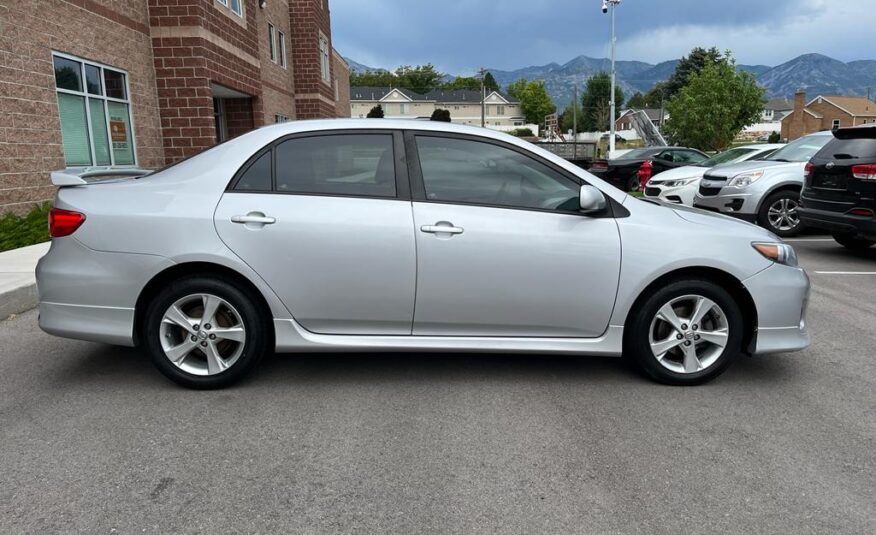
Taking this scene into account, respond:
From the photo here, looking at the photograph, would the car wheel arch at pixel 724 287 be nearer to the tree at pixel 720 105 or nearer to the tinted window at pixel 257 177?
A: the tinted window at pixel 257 177

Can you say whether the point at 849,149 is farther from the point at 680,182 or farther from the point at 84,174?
the point at 84,174

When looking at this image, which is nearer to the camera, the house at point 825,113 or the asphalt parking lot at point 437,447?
the asphalt parking lot at point 437,447

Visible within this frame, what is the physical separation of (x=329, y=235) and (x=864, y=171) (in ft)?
23.3

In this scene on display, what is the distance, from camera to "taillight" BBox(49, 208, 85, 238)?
378cm

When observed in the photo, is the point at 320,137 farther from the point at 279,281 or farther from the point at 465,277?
the point at 465,277

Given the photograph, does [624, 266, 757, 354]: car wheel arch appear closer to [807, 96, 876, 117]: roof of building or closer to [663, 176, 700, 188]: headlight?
[663, 176, 700, 188]: headlight

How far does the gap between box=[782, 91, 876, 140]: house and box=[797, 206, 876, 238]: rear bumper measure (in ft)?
267

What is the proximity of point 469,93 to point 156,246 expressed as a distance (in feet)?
360

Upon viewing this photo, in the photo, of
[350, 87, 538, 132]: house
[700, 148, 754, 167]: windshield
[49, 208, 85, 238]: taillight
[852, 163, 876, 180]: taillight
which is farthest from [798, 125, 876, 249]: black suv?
[350, 87, 538, 132]: house

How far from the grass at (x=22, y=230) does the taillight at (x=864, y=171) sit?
11.0m

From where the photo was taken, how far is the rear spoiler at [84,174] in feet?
12.8

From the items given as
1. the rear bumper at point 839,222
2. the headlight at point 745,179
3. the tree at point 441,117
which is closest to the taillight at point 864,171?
the rear bumper at point 839,222

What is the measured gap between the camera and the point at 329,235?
3734 mm

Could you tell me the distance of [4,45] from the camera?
8.52 metres
